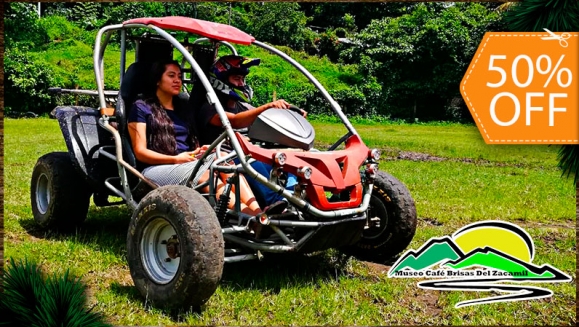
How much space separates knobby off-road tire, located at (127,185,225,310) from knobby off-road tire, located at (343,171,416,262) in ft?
4.82

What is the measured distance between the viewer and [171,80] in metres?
4.96

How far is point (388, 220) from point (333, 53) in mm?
17157

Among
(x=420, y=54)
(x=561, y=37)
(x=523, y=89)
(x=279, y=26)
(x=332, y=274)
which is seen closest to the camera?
(x=561, y=37)

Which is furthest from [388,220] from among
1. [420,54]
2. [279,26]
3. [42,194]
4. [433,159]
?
[420,54]

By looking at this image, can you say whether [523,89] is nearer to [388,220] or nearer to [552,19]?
[552,19]

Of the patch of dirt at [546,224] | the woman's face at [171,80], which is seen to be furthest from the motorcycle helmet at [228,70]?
the patch of dirt at [546,224]

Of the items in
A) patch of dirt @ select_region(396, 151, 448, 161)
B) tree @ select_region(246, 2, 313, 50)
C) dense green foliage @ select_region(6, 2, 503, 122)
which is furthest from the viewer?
dense green foliage @ select_region(6, 2, 503, 122)

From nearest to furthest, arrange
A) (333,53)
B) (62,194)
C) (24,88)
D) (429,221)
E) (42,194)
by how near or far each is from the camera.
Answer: (62,194) < (42,194) < (429,221) < (24,88) < (333,53)

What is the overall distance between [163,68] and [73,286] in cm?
251

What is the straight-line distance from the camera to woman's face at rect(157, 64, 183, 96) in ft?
16.3

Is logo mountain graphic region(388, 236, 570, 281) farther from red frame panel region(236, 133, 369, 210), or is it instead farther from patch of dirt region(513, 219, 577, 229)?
patch of dirt region(513, 219, 577, 229)

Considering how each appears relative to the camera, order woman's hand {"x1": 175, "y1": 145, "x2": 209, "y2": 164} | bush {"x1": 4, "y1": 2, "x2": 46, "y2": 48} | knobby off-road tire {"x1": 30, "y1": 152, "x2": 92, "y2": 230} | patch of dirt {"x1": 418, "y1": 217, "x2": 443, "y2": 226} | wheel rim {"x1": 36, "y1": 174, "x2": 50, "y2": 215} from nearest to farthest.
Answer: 1. woman's hand {"x1": 175, "y1": 145, "x2": 209, "y2": 164}
2. knobby off-road tire {"x1": 30, "y1": 152, "x2": 92, "y2": 230}
3. wheel rim {"x1": 36, "y1": 174, "x2": 50, "y2": 215}
4. bush {"x1": 4, "y1": 2, "x2": 46, "y2": 48}
5. patch of dirt {"x1": 418, "y1": 217, "x2": 443, "y2": 226}

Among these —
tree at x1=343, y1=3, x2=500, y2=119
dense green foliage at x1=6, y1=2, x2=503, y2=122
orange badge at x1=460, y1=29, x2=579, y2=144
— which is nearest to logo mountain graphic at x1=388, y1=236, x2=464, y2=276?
orange badge at x1=460, y1=29, x2=579, y2=144

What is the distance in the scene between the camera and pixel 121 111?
16.5 ft
